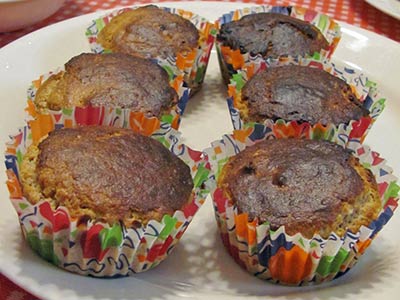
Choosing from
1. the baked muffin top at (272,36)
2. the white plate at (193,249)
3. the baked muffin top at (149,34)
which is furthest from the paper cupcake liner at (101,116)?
the baked muffin top at (272,36)

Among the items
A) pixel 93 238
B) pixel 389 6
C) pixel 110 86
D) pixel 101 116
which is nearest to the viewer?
pixel 93 238

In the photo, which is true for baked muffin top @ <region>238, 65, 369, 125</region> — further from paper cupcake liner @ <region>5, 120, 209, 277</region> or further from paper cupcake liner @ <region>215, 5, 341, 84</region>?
paper cupcake liner @ <region>5, 120, 209, 277</region>

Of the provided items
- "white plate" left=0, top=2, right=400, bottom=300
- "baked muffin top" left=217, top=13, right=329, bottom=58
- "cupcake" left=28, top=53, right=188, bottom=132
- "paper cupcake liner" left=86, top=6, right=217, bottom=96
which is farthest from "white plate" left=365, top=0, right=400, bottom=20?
"cupcake" left=28, top=53, right=188, bottom=132

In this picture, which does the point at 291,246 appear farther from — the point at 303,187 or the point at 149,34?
the point at 149,34

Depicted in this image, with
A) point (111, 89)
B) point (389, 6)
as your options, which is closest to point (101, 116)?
point (111, 89)

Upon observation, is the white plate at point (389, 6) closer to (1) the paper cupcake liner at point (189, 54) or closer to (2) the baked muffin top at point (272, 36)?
(2) the baked muffin top at point (272, 36)

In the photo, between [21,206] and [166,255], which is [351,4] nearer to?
[166,255]
